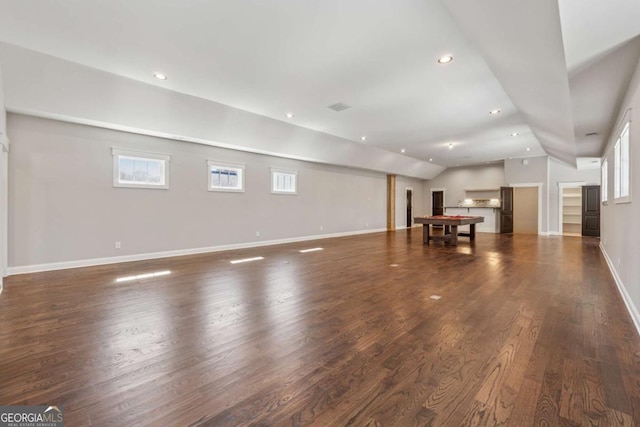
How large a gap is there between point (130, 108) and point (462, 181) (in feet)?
44.8

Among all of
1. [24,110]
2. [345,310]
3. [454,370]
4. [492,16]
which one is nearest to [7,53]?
[24,110]

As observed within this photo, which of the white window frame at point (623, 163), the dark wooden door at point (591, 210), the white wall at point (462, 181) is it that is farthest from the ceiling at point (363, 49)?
the white wall at point (462, 181)

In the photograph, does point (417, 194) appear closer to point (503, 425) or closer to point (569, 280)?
point (569, 280)

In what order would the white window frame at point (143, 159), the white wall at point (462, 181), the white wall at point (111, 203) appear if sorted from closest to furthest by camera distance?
the white wall at point (111, 203) → the white window frame at point (143, 159) → the white wall at point (462, 181)

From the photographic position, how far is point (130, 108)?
4766 mm

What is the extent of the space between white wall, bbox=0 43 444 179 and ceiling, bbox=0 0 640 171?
26 cm

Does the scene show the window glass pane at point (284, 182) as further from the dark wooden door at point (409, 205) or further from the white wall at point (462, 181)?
the white wall at point (462, 181)

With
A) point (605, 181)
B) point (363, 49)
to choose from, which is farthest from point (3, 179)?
point (605, 181)

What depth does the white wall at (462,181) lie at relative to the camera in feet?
42.3

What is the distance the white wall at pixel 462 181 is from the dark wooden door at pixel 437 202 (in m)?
0.20

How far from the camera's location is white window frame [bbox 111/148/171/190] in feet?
17.7

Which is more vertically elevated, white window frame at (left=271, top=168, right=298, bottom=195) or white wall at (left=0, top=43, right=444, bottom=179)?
white wall at (left=0, top=43, right=444, bottom=179)

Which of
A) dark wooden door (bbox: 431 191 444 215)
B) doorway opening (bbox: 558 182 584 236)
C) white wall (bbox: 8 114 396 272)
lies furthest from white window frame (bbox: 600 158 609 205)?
dark wooden door (bbox: 431 191 444 215)

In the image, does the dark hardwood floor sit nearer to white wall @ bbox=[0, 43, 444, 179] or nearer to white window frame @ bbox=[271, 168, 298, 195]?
white wall @ bbox=[0, 43, 444, 179]
